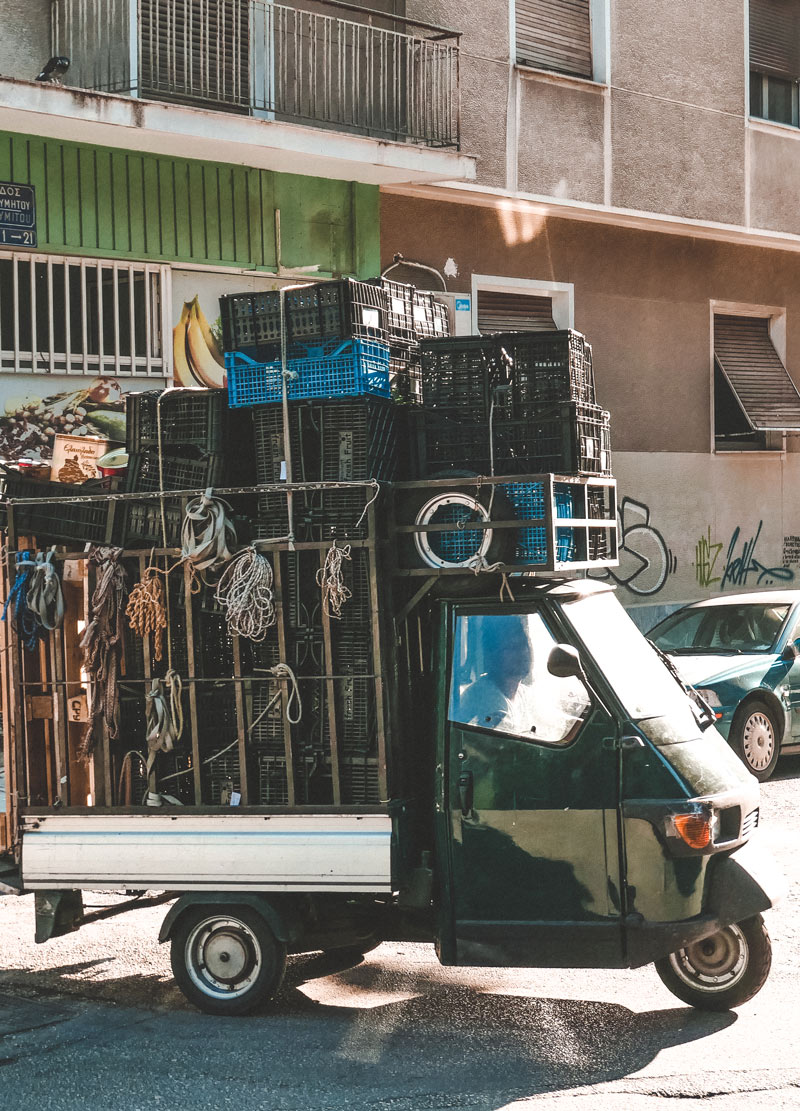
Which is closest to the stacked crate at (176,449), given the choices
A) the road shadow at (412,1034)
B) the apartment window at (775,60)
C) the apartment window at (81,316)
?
the road shadow at (412,1034)

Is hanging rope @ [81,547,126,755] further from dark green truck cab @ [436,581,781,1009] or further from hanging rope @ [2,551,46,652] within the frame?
dark green truck cab @ [436,581,781,1009]

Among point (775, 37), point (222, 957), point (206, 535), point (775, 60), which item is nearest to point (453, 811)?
point (222, 957)

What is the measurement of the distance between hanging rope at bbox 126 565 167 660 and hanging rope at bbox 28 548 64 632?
31cm

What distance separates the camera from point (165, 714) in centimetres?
587

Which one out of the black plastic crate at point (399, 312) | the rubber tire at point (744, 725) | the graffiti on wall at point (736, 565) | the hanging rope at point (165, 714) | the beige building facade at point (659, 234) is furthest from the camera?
the graffiti on wall at point (736, 565)

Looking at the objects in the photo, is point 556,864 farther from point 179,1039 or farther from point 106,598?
point 106,598

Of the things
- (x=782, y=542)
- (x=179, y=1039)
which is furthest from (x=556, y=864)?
(x=782, y=542)

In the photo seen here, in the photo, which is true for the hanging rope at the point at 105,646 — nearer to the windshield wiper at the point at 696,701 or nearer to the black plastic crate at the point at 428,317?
the black plastic crate at the point at 428,317

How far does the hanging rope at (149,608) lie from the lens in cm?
589

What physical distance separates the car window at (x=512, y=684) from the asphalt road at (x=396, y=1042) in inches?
46.1

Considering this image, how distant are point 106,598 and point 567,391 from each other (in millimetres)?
2146

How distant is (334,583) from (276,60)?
9.29 m

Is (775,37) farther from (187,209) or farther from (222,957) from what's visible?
(222,957)

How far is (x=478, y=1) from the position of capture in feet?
48.9
